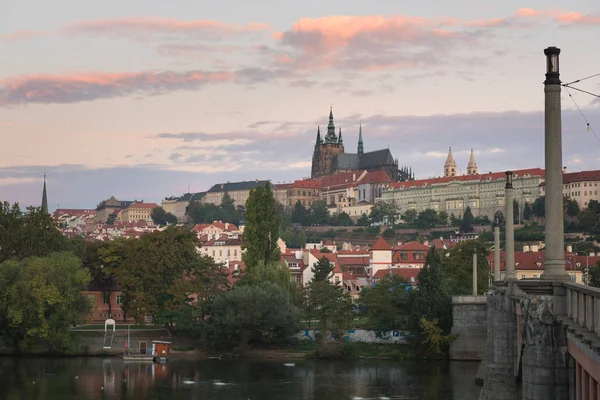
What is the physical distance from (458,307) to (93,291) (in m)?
29.7

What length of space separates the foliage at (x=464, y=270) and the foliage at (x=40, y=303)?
23.7 meters

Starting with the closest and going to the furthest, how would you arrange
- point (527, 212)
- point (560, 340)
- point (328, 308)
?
1. point (560, 340)
2. point (328, 308)
3. point (527, 212)

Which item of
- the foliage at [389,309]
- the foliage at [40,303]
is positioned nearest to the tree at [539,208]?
the foliage at [389,309]

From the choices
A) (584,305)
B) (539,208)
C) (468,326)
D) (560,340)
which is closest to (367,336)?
(468,326)

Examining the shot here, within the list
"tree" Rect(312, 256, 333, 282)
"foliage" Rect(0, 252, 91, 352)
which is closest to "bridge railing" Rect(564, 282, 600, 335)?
"foliage" Rect(0, 252, 91, 352)

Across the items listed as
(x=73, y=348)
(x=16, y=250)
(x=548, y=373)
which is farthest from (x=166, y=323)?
(x=548, y=373)

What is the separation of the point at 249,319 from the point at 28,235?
61.9 feet

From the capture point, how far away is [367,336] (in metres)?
63.3

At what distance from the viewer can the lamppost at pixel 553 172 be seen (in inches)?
696

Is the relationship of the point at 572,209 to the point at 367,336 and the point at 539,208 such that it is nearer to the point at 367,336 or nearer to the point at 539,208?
the point at 539,208

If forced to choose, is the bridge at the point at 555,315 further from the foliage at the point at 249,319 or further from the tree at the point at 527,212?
the tree at the point at 527,212

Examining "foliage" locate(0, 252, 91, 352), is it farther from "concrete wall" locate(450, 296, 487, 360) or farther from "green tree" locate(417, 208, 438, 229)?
"green tree" locate(417, 208, 438, 229)

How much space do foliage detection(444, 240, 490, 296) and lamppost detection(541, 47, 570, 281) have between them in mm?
45936

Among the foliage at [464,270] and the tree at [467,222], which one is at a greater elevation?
the tree at [467,222]
